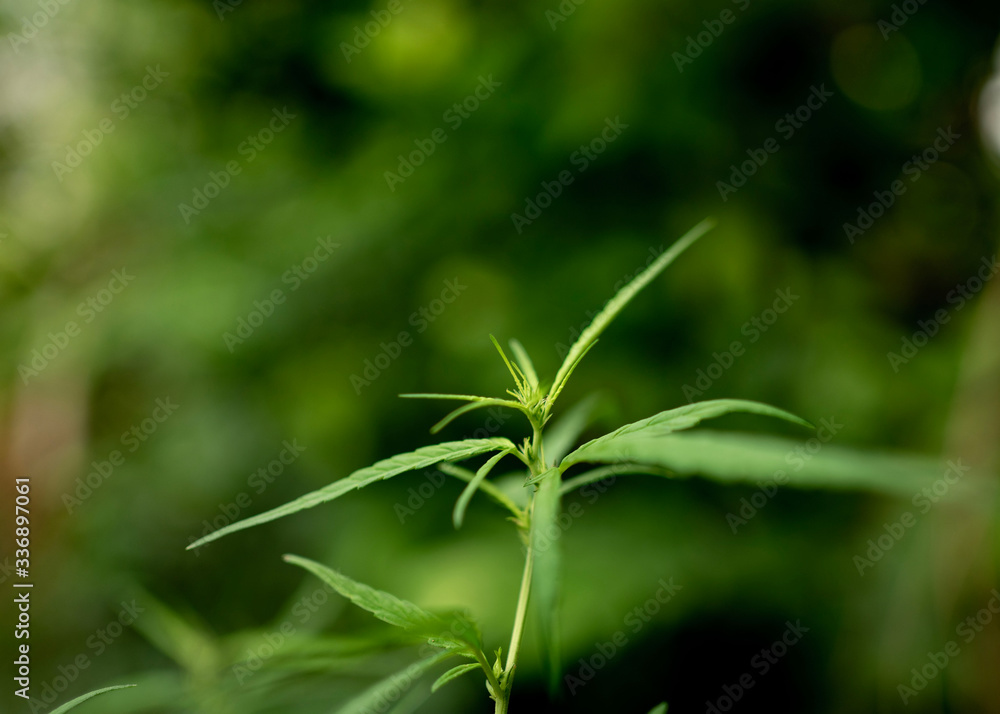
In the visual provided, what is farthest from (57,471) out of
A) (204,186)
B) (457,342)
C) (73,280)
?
(457,342)

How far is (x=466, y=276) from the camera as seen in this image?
2.58 m

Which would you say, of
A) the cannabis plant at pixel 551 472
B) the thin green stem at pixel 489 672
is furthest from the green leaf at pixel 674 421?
the thin green stem at pixel 489 672

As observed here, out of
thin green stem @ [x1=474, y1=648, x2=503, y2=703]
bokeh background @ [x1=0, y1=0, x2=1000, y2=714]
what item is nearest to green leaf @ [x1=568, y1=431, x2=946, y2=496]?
thin green stem @ [x1=474, y1=648, x2=503, y2=703]

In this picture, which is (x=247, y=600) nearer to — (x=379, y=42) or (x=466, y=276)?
(x=466, y=276)

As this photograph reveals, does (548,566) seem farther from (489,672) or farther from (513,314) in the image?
(513,314)

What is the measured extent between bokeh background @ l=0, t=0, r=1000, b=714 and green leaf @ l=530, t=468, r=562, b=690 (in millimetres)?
1485

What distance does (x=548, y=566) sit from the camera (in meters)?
0.34

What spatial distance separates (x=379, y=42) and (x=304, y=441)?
1.55 metres

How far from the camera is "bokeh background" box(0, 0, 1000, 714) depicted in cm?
197

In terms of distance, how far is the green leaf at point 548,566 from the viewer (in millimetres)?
322

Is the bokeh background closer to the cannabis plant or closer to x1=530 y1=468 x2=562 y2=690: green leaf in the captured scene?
the cannabis plant

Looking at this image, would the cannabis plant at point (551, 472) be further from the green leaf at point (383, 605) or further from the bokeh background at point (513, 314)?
the bokeh background at point (513, 314)

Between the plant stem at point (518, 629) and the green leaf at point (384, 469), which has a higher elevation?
the green leaf at point (384, 469)

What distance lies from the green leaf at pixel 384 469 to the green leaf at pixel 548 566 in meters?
0.07
